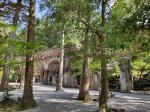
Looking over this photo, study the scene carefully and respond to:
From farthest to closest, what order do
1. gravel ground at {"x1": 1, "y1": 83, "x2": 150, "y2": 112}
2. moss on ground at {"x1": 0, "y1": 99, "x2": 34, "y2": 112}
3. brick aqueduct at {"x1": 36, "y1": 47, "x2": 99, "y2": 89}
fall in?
brick aqueduct at {"x1": 36, "y1": 47, "x2": 99, "y2": 89} → gravel ground at {"x1": 1, "y1": 83, "x2": 150, "y2": 112} → moss on ground at {"x1": 0, "y1": 99, "x2": 34, "y2": 112}

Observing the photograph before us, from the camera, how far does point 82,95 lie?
14.0 meters

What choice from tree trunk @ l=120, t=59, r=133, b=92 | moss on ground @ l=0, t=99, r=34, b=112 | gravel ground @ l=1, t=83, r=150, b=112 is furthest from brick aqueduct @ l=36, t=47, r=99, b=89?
moss on ground @ l=0, t=99, r=34, b=112

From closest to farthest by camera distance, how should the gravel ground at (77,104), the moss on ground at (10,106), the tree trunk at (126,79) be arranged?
the moss on ground at (10,106) → the gravel ground at (77,104) → the tree trunk at (126,79)

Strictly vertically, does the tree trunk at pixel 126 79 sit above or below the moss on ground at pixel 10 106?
above

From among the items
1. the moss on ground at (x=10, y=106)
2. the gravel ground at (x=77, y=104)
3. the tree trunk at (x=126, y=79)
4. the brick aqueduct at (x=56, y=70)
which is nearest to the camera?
the moss on ground at (x=10, y=106)

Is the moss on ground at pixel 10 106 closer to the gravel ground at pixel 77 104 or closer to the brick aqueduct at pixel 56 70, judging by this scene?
the gravel ground at pixel 77 104

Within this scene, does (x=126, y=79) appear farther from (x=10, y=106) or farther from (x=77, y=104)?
(x=10, y=106)

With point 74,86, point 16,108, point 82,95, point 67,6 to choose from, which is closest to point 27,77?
point 16,108

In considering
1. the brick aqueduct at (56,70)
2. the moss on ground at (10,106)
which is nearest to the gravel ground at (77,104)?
the moss on ground at (10,106)

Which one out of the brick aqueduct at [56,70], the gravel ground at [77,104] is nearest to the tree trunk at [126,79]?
the brick aqueduct at [56,70]

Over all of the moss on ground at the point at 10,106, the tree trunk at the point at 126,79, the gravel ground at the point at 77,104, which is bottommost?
the gravel ground at the point at 77,104

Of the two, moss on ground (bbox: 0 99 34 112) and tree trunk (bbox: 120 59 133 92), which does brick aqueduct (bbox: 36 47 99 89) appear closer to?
tree trunk (bbox: 120 59 133 92)

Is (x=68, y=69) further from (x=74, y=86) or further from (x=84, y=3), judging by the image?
(x=84, y=3)

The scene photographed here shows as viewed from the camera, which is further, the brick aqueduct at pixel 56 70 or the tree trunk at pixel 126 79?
the brick aqueduct at pixel 56 70
